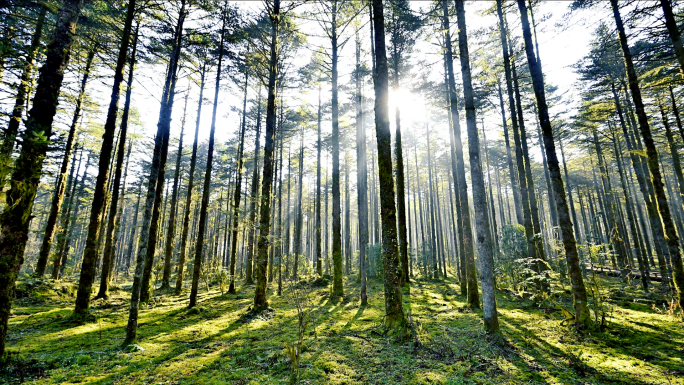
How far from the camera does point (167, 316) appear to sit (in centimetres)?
908

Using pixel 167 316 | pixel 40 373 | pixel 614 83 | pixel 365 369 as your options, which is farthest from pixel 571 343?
pixel 614 83

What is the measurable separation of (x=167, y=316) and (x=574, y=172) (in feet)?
132

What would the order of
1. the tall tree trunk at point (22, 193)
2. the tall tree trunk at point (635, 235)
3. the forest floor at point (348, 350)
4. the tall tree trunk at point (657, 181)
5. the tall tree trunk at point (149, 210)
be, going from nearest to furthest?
the forest floor at point (348, 350) < the tall tree trunk at point (22, 193) < the tall tree trunk at point (149, 210) < the tall tree trunk at point (657, 181) < the tall tree trunk at point (635, 235)

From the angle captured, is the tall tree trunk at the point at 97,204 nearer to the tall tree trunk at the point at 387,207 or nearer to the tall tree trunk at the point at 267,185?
the tall tree trunk at the point at 267,185

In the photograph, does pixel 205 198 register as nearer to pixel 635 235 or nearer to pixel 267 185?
pixel 267 185

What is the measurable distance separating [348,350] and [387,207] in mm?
3396

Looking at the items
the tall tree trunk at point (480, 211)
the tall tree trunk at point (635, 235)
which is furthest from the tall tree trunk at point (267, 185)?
the tall tree trunk at point (635, 235)

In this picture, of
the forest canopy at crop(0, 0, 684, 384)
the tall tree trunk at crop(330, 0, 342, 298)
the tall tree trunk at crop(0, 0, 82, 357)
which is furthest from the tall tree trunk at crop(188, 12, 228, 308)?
the tall tree trunk at crop(0, 0, 82, 357)

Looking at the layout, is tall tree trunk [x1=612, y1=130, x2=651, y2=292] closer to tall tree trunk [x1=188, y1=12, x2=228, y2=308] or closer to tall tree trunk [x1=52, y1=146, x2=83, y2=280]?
tall tree trunk [x1=188, y1=12, x2=228, y2=308]

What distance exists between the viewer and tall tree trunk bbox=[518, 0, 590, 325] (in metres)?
6.79

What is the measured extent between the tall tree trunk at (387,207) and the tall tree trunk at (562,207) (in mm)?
4542

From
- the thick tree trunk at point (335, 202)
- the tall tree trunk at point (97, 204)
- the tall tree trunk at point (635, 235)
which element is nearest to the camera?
the tall tree trunk at point (97, 204)

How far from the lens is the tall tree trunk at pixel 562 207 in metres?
6.79

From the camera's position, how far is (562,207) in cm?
719
